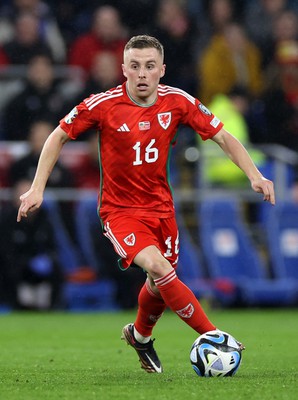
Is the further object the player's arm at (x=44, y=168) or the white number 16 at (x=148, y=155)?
the white number 16 at (x=148, y=155)

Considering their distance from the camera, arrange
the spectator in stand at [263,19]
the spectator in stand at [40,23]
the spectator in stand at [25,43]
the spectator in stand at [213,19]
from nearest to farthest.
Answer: the spectator in stand at [25,43] → the spectator in stand at [40,23] → the spectator in stand at [213,19] → the spectator in stand at [263,19]

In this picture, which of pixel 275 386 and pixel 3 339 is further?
pixel 3 339

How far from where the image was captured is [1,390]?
6555mm

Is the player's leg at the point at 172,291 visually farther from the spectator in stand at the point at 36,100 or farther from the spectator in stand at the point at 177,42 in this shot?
the spectator in stand at the point at 177,42

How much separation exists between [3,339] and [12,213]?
13.4 feet

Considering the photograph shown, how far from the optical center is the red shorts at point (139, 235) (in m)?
7.47

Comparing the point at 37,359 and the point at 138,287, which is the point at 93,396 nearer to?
the point at 37,359

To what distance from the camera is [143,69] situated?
301 inches

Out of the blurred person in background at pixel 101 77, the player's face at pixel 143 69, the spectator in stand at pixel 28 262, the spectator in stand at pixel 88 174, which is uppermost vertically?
the player's face at pixel 143 69

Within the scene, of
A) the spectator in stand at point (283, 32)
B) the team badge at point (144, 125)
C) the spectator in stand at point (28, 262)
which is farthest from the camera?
the spectator in stand at point (283, 32)

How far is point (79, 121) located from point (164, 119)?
0.58m

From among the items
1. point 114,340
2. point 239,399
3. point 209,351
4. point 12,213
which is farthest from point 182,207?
point 239,399

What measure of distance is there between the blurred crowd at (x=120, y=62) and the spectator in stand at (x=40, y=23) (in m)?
0.02

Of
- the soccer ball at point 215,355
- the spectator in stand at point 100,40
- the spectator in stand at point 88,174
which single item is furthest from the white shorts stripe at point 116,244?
the spectator in stand at point 100,40
